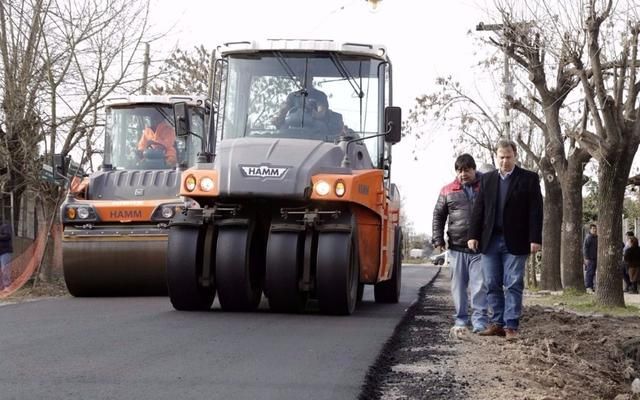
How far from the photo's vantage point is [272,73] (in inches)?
465

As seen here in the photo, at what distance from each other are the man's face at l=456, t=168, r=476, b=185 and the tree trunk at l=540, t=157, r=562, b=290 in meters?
15.2

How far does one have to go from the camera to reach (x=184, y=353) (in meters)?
7.39

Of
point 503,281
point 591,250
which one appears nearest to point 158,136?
point 503,281

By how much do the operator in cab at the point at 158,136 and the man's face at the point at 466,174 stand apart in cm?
672

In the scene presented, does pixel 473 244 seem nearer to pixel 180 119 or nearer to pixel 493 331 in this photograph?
pixel 493 331

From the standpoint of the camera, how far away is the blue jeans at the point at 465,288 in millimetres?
9781

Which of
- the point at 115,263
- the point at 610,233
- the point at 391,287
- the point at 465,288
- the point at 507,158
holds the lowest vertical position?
the point at 391,287

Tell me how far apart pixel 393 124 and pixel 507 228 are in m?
2.42

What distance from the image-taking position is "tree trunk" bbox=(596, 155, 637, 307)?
16453 millimetres

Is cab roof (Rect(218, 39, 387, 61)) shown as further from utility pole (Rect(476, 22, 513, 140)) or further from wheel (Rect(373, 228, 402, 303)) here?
utility pole (Rect(476, 22, 513, 140))

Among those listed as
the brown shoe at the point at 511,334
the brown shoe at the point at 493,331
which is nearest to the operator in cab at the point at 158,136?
the brown shoe at the point at 493,331

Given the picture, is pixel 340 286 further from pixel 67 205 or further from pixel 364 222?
pixel 67 205

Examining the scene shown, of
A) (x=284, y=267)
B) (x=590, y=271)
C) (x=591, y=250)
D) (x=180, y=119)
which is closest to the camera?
(x=284, y=267)

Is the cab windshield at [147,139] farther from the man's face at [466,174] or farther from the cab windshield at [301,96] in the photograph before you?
the man's face at [466,174]
